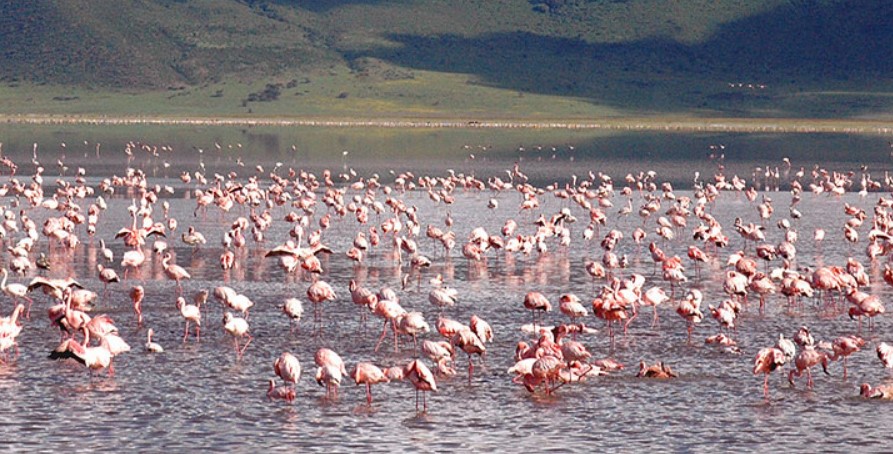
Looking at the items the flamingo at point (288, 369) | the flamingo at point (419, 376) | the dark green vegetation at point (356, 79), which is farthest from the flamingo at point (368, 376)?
the dark green vegetation at point (356, 79)

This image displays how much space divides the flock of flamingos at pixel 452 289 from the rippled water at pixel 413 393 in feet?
0.70

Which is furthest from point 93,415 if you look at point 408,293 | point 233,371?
point 408,293

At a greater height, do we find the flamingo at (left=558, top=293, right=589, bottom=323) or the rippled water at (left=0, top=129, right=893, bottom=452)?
the flamingo at (left=558, top=293, right=589, bottom=323)

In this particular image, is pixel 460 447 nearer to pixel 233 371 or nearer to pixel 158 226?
pixel 233 371

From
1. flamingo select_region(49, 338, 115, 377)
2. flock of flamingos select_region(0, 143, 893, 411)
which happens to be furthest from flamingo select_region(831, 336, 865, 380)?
flamingo select_region(49, 338, 115, 377)

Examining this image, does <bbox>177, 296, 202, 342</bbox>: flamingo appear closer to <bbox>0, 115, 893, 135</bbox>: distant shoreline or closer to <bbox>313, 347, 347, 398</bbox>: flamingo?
<bbox>313, 347, 347, 398</bbox>: flamingo

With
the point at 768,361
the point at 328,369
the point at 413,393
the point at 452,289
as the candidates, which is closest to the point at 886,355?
the point at 768,361

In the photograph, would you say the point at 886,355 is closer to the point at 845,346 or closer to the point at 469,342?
the point at 845,346

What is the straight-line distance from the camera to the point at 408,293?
24984mm

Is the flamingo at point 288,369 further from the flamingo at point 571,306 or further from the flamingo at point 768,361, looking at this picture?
the flamingo at point 571,306

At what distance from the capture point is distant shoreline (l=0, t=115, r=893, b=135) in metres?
129

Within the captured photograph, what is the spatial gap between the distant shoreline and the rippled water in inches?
4030

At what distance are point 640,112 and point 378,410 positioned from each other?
14096 centimetres

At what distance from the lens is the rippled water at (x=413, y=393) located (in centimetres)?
1530
